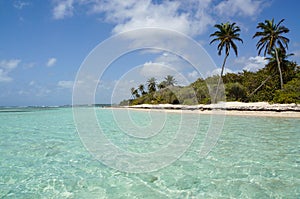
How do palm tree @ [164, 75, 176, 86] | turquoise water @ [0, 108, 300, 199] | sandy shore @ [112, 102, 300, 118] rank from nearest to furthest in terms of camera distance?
turquoise water @ [0, 108, 300, 199]
sandy shore @ [112, 102, 300, 118]
palm tree @ [164, 75, 176, 86]

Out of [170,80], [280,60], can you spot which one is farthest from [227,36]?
[170,80]

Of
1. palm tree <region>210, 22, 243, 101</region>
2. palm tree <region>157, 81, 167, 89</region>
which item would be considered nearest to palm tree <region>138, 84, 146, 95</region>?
palm tree <region>157, 81, 167, 89</region>

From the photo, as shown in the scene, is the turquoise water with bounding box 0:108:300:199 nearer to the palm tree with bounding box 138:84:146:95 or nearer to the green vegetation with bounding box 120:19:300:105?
the green vegetation with bounding box 120:19:300:105

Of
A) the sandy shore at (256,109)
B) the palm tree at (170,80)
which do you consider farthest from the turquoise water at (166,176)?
the palm tree at (170,80)

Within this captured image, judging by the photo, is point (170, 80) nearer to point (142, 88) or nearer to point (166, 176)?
point (142, 88)

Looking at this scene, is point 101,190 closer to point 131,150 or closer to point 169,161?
point 169,161

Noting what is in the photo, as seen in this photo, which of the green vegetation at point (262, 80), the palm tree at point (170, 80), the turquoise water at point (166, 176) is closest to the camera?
the turquoise water at point (166, 176)

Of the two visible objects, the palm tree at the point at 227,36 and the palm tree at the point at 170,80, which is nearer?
the palm tree at the point at 227,36

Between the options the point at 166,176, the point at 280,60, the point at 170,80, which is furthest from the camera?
the point at 170,80

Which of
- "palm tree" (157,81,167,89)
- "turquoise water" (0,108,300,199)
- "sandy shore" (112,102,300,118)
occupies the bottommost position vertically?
"turquoise water" (0,108,300,199)

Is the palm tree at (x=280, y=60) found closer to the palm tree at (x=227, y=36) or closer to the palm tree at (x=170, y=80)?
the palm tree at (x=227, y=36)

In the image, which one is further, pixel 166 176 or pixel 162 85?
pixel 162 85

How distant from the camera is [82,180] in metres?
5.04

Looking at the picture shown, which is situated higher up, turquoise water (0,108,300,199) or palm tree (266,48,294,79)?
palm tree (266,48,294,79)
